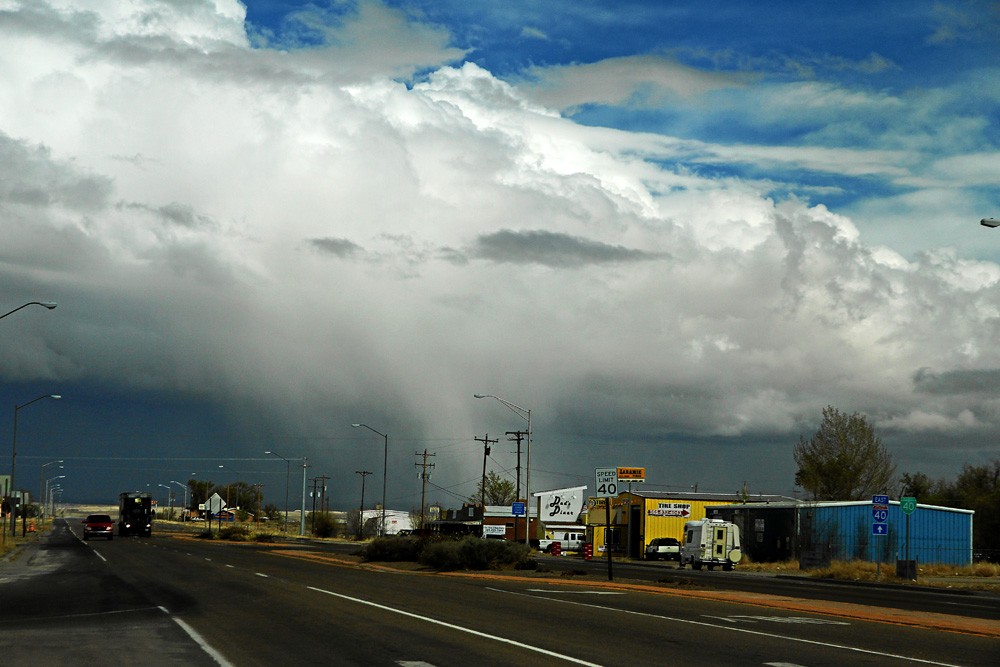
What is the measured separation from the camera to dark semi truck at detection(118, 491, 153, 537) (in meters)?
84.9

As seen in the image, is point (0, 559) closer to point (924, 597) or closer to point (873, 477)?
point (924, 597)

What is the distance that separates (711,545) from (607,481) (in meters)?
22.9

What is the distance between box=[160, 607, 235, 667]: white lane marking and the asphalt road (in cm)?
4

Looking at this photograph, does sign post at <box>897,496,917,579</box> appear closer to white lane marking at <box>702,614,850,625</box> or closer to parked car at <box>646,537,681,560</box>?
white lane marking at <box>702,614,850,625</box>

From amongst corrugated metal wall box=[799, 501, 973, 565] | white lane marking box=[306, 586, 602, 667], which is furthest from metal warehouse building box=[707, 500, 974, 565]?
white lane marking box=[306, 586, 602, 667]

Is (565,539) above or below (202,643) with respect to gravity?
below

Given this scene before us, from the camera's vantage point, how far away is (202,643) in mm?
14547

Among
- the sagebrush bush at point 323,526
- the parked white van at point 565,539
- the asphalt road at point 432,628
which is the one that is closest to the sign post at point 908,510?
the asphalt road at point 432,628

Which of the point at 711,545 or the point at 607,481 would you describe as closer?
the point at 607,481

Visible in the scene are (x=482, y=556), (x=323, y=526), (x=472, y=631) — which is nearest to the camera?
(x=472, y=631)

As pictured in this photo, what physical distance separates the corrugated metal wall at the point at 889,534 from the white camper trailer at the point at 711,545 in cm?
745

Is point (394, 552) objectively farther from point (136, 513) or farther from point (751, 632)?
point (136, 513)

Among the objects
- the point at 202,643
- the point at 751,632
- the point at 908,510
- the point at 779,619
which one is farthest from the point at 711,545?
the point at 202,643

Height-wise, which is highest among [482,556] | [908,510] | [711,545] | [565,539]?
[908,510]
